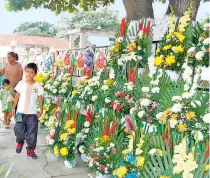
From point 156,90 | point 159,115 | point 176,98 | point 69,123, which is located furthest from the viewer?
point 69,123

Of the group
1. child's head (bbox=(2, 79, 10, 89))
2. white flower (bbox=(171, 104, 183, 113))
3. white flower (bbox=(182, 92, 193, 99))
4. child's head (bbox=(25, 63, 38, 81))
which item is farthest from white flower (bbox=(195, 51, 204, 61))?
child's head (bbox=(2, 79, 10, 89))

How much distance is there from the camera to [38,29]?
58.3 metres

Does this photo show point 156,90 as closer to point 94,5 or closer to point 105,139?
point 105,139

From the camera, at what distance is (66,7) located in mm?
9555

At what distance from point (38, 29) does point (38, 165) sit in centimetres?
5555

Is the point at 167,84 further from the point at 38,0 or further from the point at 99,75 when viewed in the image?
the point at 38,0

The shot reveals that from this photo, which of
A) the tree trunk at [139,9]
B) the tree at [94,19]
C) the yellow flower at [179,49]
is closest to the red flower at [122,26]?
the yellow flower at [179,49]

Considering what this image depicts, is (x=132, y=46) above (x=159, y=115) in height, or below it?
above

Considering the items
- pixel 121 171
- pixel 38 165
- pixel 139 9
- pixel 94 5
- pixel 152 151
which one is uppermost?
pixel 94 5

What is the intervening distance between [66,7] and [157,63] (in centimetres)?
595

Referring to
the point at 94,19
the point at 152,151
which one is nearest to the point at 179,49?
the point at 152,151

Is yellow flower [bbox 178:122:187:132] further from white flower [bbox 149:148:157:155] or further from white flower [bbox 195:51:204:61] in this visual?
white flower [bbox 195:51:204:61]

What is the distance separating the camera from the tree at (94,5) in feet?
23.1

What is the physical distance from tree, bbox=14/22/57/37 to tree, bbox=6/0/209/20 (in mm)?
45386
